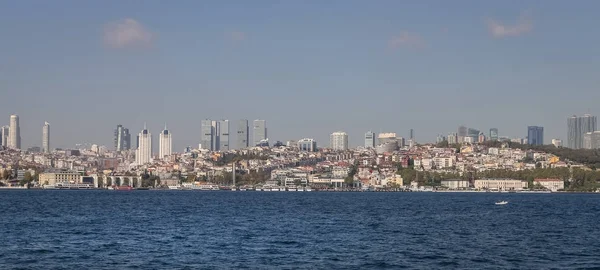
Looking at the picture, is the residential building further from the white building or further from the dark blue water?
the dark blue water

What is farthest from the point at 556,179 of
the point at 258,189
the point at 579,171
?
the point at 258,189

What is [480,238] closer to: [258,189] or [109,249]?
[109,249]

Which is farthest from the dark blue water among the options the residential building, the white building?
the white building

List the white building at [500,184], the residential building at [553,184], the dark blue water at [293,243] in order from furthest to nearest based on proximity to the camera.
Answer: the white building at [500,184] < the residential building at [553,184] < the dark blue water at [293,243]

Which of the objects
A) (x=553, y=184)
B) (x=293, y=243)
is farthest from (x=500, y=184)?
(x=293, y=243)

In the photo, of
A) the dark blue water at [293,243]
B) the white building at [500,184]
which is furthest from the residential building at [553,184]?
the dark blue water at [293,243]

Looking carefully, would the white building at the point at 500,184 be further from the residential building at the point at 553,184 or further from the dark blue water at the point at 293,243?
the dark blue water at the point at 293,243

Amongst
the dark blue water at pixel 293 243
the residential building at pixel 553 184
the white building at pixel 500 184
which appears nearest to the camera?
the dark blue water at pixel 293 243

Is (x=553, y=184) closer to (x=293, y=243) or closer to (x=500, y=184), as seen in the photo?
(x=500, y=184)
